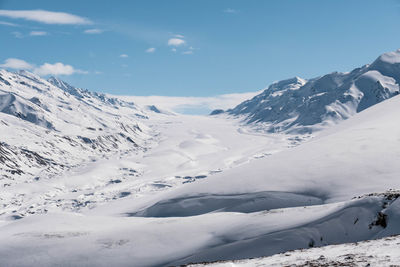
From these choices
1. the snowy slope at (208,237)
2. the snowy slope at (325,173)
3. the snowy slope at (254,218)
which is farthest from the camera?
the snowy slope at (325,173)

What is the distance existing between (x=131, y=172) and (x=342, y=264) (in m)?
182

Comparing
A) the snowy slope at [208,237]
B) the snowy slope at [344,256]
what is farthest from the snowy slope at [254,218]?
the snowy slope at [344,256]

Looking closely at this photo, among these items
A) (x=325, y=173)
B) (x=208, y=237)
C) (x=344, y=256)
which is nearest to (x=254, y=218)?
(x=208, y=237)

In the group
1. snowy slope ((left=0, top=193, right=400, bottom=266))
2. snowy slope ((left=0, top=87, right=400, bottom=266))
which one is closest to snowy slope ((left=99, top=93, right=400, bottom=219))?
snowy slope ((left=0, top=87, right=400, bottom=266))

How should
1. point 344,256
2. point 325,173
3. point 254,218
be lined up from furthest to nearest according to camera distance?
point 325,173 < point 254,218 < point 344,256

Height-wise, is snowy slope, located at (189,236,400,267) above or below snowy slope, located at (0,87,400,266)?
below

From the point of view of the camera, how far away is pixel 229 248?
33938mm

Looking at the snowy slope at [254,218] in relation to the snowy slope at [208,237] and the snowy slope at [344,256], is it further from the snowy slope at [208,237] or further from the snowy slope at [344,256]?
the snowy slope at [344,256]

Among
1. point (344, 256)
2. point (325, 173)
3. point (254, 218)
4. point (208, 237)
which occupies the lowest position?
point (344, 256)

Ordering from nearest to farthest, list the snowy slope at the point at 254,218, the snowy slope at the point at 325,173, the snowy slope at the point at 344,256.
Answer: the snowy slope at the point at 344,256 < the snowy slope at the point at 254,218 < the snowy slope at the point at 325,173

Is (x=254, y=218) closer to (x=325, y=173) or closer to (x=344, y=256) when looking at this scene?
(x=344, y=256)

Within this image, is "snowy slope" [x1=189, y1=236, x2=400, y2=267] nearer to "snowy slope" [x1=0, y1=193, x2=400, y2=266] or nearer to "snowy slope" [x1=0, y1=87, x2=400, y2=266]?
"snowy slope" [x1=0, y1=87, x2=400, y2=266]

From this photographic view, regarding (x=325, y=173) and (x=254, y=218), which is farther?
(x=325, y=173)

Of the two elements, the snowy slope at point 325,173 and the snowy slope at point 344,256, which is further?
the snowy slope at point 325,173
